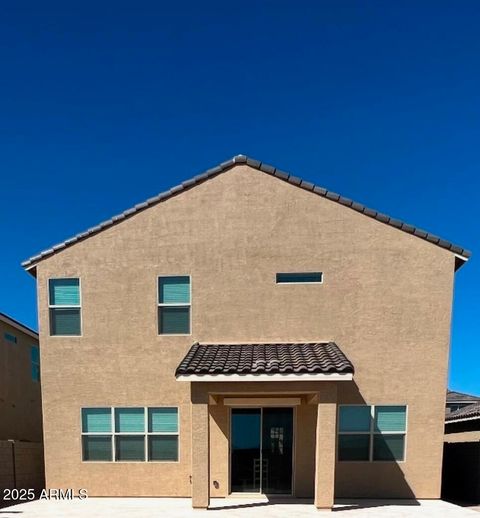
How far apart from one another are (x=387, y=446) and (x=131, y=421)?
242 inches

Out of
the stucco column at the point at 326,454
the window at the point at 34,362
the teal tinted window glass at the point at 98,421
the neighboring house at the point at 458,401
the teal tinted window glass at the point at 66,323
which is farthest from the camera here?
the neighboring house at the point at 458,401

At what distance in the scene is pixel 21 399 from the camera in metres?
15.3

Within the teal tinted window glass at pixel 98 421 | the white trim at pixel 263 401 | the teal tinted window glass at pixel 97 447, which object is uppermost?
the white trim at pixel 263 401

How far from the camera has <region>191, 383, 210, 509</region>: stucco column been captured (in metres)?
8.21

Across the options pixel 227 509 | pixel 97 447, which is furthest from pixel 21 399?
pixel 227 509

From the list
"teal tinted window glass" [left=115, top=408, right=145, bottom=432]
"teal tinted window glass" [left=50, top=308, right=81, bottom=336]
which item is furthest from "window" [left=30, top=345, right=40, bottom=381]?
"teal tinted window glass" [left=115, top=408, right=145, bottom=432]

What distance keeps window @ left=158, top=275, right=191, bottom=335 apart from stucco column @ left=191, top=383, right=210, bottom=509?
6.73 ft

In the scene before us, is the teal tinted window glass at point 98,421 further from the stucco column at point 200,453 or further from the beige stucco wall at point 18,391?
the beige stucco wall at point 18,391

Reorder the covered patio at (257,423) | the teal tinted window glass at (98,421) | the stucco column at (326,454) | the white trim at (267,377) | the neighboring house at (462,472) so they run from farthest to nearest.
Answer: the neighboring house at (462,472), the teal tinted window glass at (98,421), the covered patio at (257,423), the stucco column at (326,454), the white trim at (267,377)

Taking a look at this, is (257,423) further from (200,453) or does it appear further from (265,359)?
(265,359)

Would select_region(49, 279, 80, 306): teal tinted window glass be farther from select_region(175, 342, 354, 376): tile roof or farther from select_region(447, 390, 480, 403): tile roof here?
select_region(447, 390, 480, 403): tile roof

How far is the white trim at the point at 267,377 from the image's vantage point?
7922mm

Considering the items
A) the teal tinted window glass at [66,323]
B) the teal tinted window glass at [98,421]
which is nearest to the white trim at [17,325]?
the teal tinted window glass at [66,323]

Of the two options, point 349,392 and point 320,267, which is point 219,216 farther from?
point 349,392
